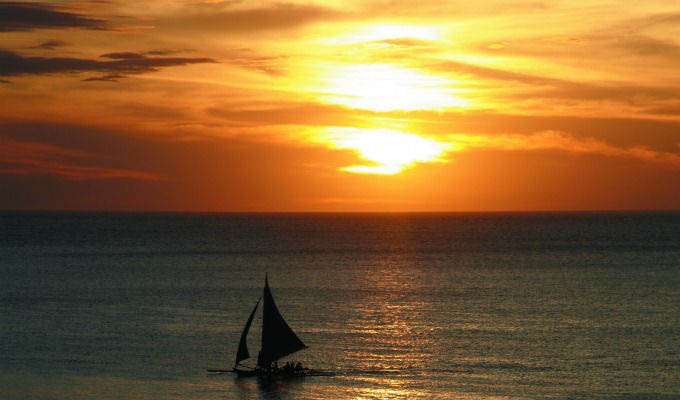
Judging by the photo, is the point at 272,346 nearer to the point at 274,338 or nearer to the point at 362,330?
the point at 274,338

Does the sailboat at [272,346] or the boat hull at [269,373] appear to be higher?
the sailboat at [272,346]

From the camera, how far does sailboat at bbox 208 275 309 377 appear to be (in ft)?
192

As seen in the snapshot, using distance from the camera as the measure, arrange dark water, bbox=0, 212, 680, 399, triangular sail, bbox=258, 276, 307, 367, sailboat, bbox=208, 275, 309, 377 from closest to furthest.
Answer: dark water, bbox=0, 212, 680, 399
sailboat, bbox=208, 275, 309, 377
triangular sail, bbox=258, 276, 307, 367

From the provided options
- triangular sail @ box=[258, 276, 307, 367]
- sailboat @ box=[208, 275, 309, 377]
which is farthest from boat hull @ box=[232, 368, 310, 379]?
triangular sail @ box=[258, 276, 307, 367]

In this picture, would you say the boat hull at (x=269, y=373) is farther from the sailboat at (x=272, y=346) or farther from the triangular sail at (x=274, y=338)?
the triangular sail at (x=274, y=338)

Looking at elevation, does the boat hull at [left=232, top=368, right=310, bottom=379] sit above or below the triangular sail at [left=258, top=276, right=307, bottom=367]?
below

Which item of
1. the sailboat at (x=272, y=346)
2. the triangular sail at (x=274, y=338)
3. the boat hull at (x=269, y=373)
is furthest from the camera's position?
the triangular sail at (x=274, y=338)

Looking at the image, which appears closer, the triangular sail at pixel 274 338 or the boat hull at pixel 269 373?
the boat hull at pixel 269 373

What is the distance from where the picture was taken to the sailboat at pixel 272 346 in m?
58.6

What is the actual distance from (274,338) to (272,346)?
0.60 metres

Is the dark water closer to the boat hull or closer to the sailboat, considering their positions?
the boat hull

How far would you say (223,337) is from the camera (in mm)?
72625

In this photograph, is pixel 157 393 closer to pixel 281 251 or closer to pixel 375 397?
pixel 375 397

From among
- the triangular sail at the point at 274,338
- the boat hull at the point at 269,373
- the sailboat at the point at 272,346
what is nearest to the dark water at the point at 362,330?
the boat hull at the point at 269,373
